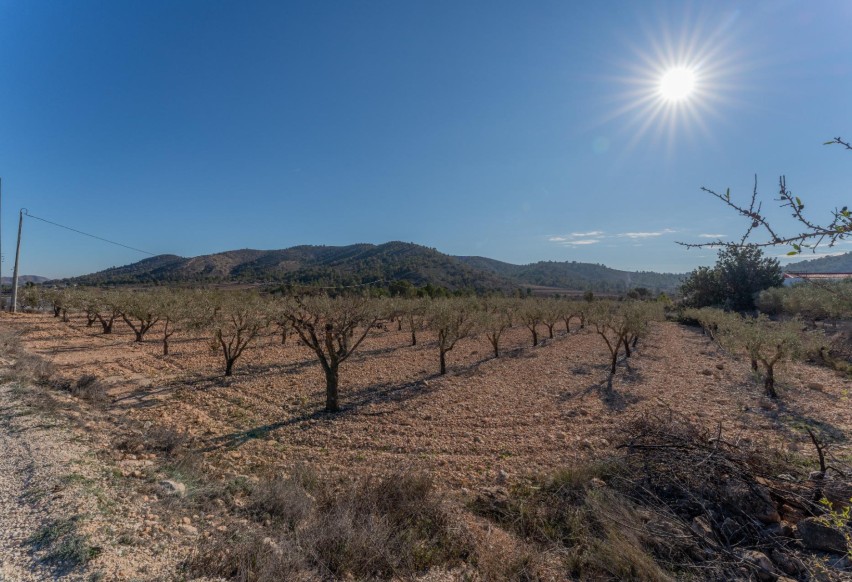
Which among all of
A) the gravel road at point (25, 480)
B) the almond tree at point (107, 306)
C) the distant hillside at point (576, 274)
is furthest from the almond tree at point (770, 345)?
the distant hillside at point (576, 274)


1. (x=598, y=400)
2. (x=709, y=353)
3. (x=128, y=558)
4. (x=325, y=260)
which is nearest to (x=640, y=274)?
(x=325, y=260)

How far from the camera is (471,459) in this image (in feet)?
23.9

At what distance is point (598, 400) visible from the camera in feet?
36.4

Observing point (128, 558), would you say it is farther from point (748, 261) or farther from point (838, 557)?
point (748, 261)

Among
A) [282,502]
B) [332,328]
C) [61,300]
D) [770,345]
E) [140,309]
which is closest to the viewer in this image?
[282,502]

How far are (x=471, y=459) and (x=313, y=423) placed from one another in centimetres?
430

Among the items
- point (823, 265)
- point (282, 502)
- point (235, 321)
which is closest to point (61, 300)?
point (235, 321)

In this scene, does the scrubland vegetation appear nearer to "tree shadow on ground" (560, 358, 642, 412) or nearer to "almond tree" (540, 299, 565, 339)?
"tree shadow on ground" (560, 358, 642, 412)

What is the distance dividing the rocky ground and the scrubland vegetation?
0.06 meters

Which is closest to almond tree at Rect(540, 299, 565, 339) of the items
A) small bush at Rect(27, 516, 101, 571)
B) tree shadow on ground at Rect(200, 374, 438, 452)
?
tree shadow on ground at Rect(200, 374, 438, 452)

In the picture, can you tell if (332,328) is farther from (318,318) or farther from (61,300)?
(61,300)

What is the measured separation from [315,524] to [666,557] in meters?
3.88

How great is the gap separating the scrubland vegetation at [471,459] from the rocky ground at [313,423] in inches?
2.6

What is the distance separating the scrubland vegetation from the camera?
12.6 feet
